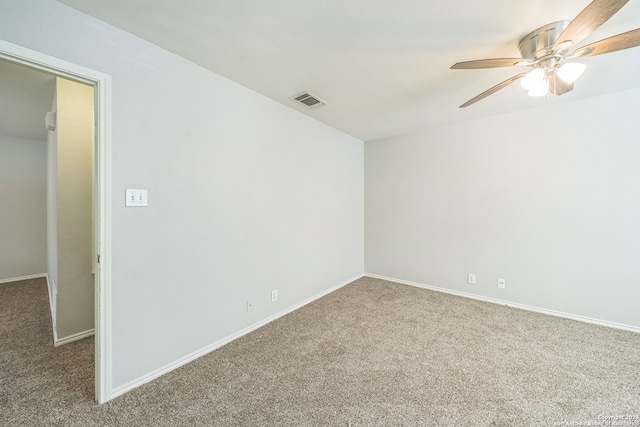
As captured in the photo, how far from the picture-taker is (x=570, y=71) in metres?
1.50

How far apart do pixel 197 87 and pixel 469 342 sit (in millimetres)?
3229

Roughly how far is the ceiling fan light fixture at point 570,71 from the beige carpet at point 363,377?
6.77ft

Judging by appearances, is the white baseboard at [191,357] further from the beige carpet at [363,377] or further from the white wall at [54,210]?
the white wall at [54,210]

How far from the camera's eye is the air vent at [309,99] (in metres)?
2.44

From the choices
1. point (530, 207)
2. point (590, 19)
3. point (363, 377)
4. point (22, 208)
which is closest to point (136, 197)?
point (363, 377)

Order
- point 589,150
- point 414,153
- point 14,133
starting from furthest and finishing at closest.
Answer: point 14,133 → point 414,153 → point 589,150

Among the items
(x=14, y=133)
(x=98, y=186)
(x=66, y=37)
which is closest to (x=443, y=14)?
(x=66, y=37)

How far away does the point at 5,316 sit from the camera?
2672 mm

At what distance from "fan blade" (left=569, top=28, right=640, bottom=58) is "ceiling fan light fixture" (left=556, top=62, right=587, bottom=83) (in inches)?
2.2

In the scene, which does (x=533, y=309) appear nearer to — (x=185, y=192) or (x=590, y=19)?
(x=590, y=19)

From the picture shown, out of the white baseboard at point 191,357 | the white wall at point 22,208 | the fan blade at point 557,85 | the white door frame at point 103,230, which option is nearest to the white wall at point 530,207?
the fan blade at point 557,85

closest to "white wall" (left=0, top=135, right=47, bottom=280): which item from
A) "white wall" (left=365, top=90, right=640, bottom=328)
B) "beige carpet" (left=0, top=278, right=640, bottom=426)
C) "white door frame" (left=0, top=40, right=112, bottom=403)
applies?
"beige carpet" (left=0, top=278, right=640, bottom=426)

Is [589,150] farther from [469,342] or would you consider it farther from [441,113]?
[469,342]

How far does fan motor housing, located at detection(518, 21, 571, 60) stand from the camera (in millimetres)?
1459
